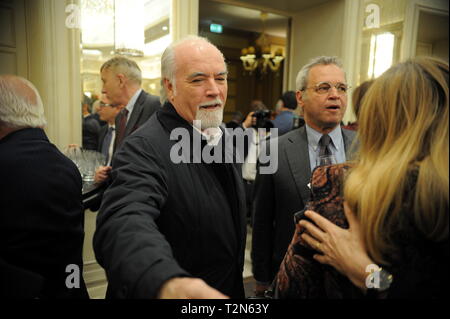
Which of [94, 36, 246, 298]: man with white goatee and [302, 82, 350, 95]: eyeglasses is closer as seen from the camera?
[94, 36, 246, 298]: man with white goatee

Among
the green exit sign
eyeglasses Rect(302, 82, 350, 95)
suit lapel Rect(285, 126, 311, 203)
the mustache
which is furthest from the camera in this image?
the green exit sign

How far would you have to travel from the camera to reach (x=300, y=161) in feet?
4.93

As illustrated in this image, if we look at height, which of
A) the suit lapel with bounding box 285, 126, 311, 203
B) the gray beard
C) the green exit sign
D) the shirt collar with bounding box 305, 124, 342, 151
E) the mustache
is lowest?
the suit lapel with bounding box 285, 126, 311, 203

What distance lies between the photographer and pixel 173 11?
3.02 m

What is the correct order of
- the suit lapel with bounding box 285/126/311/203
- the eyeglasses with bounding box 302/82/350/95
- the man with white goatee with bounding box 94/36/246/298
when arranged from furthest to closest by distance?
1. the eyeglasses with bounding box 302/82/350/95
2. the suit lapel with bounding box 285/126/311/203
3. the man with white goatee with bounding box 94/36/246/298

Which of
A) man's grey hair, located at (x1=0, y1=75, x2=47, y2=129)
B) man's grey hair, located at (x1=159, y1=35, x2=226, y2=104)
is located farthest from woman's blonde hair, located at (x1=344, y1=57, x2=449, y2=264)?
man's grey hair, located at (x1=0, y1=75, x2=47, y2=129)

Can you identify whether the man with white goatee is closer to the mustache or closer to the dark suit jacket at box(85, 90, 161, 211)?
the mustache

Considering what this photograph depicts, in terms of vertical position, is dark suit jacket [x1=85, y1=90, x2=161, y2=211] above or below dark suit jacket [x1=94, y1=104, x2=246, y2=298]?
above

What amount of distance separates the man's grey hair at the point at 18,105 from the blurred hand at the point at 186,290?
42.5 inches

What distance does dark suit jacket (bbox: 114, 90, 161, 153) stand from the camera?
2199mm

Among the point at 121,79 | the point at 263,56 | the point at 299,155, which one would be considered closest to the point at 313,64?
the point at 299,155

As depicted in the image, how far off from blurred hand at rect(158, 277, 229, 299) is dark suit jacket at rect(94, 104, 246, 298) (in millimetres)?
13

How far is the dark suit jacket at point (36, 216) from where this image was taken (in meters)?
1.21
